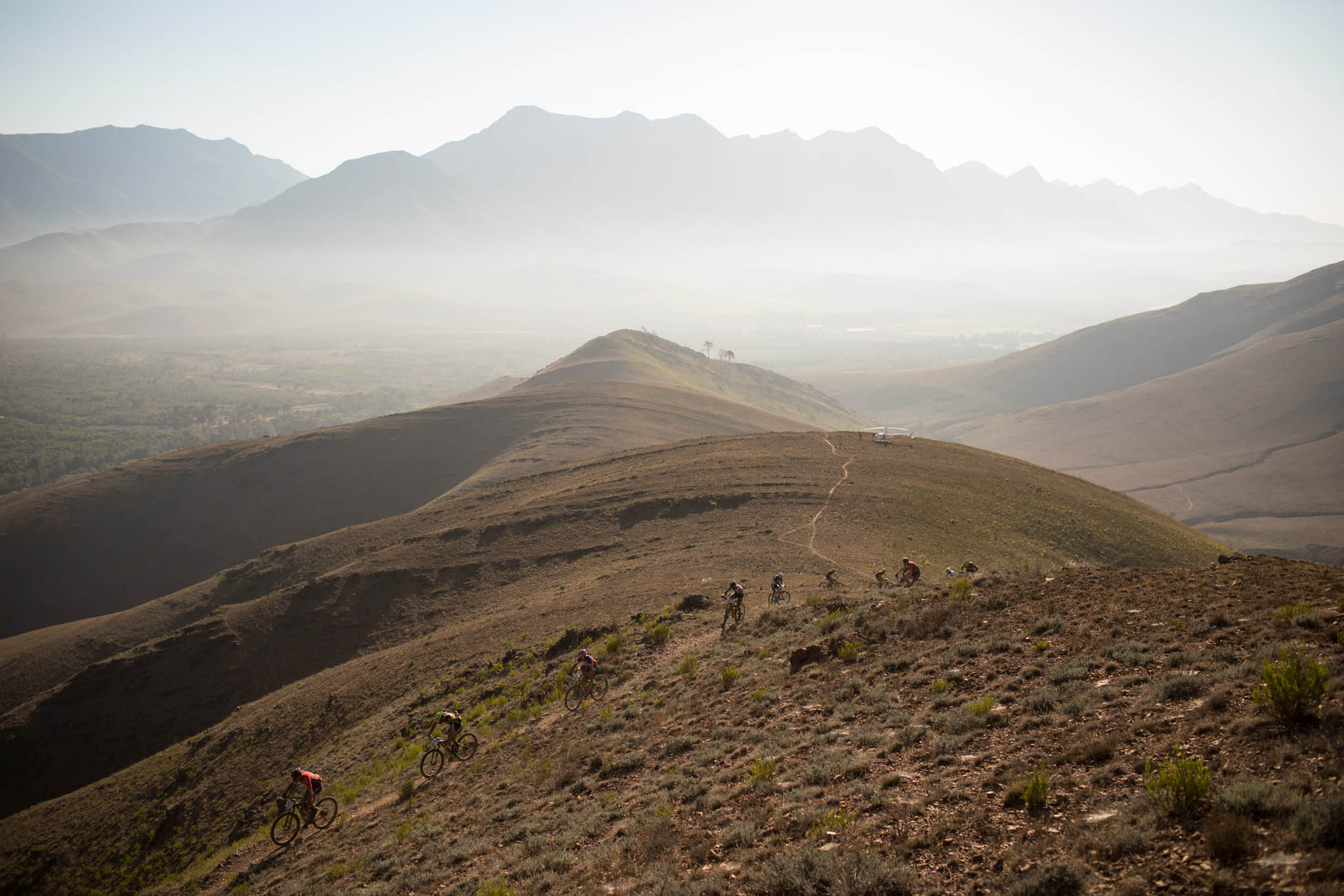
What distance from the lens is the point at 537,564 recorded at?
41.1m

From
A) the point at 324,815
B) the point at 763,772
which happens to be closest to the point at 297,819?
the point at 324,815

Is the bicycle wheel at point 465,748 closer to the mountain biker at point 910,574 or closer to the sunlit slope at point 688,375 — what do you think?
the mountain biker at point 910,574

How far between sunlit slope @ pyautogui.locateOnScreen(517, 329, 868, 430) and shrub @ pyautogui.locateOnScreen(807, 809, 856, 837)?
105 m

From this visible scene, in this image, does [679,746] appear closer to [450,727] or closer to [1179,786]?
[450,727]

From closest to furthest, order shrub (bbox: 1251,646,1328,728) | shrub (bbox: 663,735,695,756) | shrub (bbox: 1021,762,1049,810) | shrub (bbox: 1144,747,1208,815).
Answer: shrub (bbox: 1144,747,1208,815) → shrub (bbox: 1251,646,1328,728) → shrub (bbox: 1021,762,1049,810) → shrub (bbox: 663,735,695,756)

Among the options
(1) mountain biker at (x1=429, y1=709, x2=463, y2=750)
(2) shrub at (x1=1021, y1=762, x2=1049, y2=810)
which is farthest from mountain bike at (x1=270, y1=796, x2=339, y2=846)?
(2) shrub at (x1=1021, y1=762, x2=1049, y2=810)

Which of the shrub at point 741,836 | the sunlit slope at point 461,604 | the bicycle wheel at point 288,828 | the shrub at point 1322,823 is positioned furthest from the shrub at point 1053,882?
the bicycle wheel at point 288,828

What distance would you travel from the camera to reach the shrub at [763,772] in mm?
12039

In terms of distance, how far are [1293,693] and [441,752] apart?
19.9 metres

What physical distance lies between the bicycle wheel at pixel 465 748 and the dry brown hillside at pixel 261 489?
172 feet

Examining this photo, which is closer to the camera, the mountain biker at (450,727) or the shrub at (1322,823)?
the shrub at (1322,823)

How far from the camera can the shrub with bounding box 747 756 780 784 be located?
12039 mm

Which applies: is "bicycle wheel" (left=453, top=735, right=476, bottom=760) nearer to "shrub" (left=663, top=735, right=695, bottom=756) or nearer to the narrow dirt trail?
"shrub" (left=663, top=735, right=695, bottom=756)

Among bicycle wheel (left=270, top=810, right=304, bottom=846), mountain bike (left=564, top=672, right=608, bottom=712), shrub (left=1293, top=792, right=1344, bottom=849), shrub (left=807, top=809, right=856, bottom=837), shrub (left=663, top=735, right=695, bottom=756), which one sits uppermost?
shrub (left=1293, top=792, right=1344, bottom=849)
